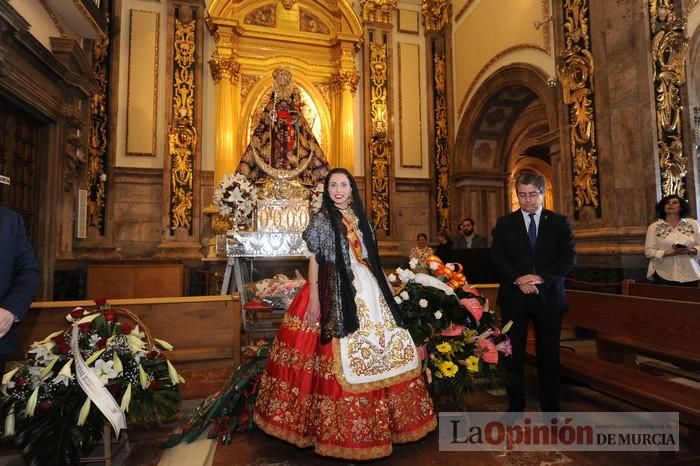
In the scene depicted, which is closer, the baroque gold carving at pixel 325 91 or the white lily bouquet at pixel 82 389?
the white lily bouquet at pixel 82 389

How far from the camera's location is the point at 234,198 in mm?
5535

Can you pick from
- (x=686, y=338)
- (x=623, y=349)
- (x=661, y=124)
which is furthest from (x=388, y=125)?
(x=686, y=338)

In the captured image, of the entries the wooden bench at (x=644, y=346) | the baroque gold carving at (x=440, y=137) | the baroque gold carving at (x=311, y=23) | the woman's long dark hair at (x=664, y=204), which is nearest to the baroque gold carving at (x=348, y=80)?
the baroque gold carving at (x=311, y=23)

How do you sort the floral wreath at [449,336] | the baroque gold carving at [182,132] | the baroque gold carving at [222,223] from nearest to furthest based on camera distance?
the floral wreath at [449,336]
the baroque gold carving at [222,223]
the baroque gold carving at [182,132]

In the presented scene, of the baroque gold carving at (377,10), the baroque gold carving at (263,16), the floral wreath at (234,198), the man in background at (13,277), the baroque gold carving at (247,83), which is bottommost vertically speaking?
the man in background at (13,277)

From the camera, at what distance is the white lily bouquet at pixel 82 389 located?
204cm

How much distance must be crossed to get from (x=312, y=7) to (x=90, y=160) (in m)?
5.67

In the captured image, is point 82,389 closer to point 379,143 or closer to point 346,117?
point 346,117

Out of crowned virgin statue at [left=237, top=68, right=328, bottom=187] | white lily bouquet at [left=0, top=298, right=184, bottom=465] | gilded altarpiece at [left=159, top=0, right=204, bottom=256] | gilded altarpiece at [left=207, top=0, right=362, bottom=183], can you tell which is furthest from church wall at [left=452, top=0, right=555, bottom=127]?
white lily bouquet at [left=0, top=298, right=184, bottom=465]

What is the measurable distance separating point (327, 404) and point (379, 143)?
304 inches

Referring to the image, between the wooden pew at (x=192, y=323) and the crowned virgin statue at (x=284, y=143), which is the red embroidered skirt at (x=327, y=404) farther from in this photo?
the crowned virgin statue at (x=284, y=143)

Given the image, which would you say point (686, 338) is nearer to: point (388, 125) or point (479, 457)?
point (479, 457)

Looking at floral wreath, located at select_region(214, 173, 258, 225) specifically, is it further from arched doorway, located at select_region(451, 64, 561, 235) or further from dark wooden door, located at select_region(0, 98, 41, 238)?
arched doorway, located at select_region(451, 64, 561, 235)

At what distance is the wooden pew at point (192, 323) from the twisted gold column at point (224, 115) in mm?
4820
